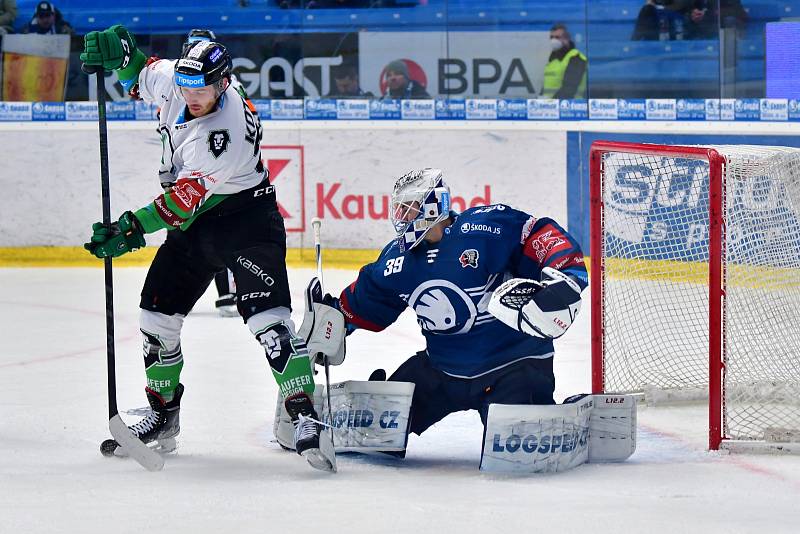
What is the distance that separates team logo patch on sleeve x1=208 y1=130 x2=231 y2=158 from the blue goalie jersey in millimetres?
536

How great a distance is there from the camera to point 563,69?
304 inches

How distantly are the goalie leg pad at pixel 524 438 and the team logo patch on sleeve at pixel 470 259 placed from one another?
0.38 meters

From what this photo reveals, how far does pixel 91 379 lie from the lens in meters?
5.07

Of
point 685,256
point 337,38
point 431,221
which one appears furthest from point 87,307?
point 431,221

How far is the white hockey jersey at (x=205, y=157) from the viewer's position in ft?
11.9

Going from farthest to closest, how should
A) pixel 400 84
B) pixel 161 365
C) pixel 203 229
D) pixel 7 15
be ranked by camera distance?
pixel 7 15 < pixel 400 84 < pixel 161 365 < pixel 203 229

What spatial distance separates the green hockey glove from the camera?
3.60 m

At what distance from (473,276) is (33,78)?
17.3ft

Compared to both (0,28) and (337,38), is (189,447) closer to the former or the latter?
(337,38)

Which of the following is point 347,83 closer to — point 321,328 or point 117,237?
point 321,328

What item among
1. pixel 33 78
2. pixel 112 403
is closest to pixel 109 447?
pixel 112 403

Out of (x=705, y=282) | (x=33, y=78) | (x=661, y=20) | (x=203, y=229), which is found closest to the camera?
(x=203, y=229)

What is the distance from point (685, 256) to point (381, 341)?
1.40m

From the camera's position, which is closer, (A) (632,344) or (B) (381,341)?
(A) (632,344)
